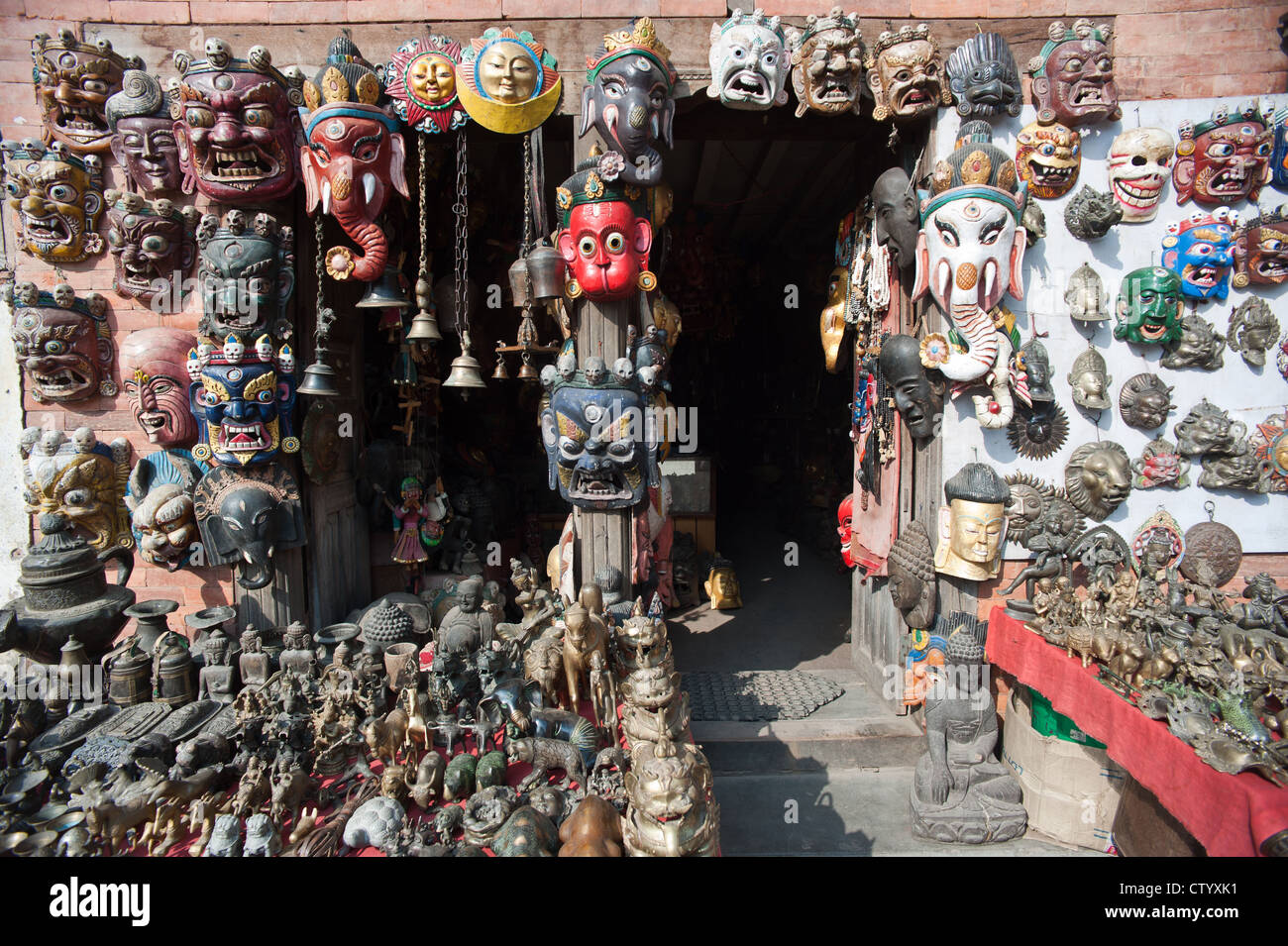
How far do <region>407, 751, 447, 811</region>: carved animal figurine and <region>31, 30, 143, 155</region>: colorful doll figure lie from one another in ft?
17.7

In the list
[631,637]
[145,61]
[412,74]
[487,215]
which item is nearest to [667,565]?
[631,637]

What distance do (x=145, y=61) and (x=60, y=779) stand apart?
5338mm

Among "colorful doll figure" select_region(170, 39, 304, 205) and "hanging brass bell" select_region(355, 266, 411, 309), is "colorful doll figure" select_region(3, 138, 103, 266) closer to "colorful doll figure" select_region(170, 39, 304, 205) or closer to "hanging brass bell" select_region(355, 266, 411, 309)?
"colorful doll figure" select_region(170, 39, 304, 205)

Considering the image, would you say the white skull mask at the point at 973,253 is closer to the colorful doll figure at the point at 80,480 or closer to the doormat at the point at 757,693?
the doormat at the point at 757,693

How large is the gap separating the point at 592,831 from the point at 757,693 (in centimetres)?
348

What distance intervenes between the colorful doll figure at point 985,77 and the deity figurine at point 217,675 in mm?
6807

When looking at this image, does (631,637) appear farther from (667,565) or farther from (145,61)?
(145,61)

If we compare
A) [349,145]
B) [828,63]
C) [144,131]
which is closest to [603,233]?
[349,145]

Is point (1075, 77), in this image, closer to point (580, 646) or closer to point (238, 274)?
point (580, 646)

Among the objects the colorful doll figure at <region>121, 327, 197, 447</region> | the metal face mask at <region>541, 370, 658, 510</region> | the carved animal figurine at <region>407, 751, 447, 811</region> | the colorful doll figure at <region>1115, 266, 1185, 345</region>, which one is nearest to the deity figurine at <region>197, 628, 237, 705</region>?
the colorful doll figure at <region>121, 327, 197, 447</region>

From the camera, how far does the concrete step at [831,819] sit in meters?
4.39

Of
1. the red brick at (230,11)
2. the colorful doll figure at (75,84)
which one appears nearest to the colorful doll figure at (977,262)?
the red brick at (230,11)

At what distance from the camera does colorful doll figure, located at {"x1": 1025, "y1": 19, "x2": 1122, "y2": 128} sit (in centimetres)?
475
